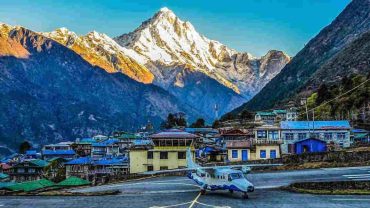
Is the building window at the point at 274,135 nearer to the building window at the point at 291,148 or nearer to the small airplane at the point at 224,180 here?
the building window at the point at 291,148

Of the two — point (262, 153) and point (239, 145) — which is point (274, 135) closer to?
point (262, 153)

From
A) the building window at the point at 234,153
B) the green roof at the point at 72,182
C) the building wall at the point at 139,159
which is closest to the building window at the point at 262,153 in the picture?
the building window at the point at 234,153

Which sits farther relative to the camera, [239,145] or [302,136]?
[302,136]

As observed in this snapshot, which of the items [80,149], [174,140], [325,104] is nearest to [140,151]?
[174,140]

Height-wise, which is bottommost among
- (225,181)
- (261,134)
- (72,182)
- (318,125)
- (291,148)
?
(72,182)

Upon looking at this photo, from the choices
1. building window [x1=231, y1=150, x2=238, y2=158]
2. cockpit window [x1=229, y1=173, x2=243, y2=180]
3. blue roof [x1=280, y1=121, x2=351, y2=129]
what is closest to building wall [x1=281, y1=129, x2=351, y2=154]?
blue roof [x1=280, y1=121, x2=351, y2=129]

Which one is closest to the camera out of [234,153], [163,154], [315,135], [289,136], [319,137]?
[234,153]

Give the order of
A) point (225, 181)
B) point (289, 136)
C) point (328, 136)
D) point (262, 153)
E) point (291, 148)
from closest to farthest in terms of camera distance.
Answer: point (225, 181) < point (262, 153) < point (291, 148) < point (328, 136) < point (289, 136)

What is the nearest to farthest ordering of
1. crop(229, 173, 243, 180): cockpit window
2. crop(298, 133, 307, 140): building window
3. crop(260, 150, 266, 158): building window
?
1. crop(229, 173, 243, 180): cockpit window
2. crop(260, 150, 266, 158): building window
3. crop(298, 133, 307, 140): building window

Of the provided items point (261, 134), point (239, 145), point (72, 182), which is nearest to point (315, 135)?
point (261, 134)

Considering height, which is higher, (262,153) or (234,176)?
(262,153)

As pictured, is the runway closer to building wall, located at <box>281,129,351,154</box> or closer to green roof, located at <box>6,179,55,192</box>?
green roof, located at <box>6,179,55,192</box>
